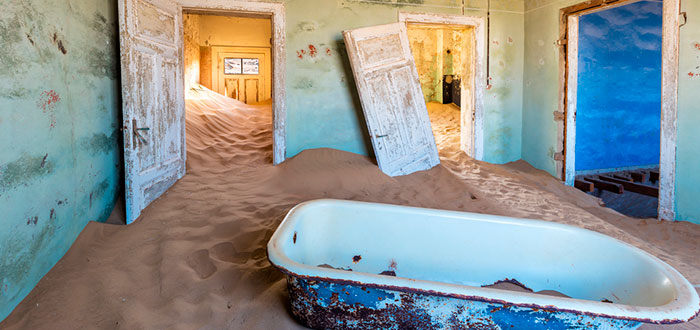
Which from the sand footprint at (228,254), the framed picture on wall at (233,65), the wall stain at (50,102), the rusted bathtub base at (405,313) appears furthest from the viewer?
the framed picture on wall at (233,65)

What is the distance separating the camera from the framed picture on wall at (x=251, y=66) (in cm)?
1016

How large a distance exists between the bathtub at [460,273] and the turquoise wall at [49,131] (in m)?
1.36

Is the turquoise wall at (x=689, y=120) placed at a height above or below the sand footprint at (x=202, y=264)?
above

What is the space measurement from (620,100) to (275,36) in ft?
16.5

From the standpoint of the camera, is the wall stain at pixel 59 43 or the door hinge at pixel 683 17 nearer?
the wall stain at pixel 59 43

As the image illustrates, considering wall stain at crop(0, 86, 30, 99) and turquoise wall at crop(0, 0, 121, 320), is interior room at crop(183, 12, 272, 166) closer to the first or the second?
turquoise wall at crop(0, 0, 121, 320)

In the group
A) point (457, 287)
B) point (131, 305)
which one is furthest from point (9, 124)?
point (457, 287)

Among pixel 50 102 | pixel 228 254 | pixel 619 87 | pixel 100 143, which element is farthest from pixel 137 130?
pixel 619 87

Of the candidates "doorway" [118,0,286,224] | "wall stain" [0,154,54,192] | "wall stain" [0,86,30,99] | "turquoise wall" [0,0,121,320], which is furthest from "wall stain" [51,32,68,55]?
"wall stain" [0,154,54,192]

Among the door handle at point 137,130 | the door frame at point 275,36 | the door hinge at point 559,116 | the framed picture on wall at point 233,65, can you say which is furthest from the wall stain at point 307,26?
the framed picture on wall at point 233,65

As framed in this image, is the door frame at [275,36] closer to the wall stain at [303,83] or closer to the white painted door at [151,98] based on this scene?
the wall stain at [303,83]

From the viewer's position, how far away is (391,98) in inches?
184

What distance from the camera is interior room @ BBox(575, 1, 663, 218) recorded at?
219 inches

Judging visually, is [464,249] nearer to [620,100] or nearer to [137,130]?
[137,130]
